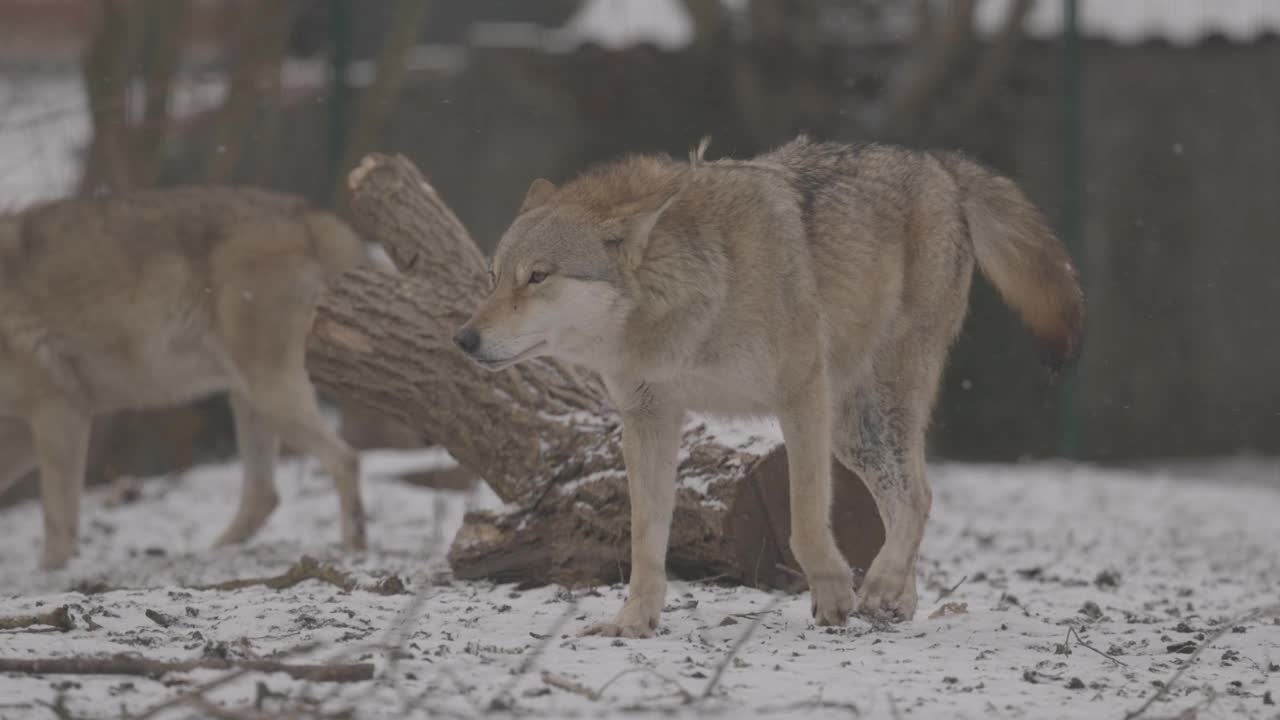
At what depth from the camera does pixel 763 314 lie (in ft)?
15.2

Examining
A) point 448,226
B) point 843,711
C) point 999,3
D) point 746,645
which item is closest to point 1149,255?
point 999,3

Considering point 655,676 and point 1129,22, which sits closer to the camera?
point 655,676

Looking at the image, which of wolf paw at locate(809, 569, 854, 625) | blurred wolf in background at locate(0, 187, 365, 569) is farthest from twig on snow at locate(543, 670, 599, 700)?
blurred wolf in background at locate(0, 187, 365, 569)

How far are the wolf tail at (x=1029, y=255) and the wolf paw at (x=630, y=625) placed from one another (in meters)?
1.92

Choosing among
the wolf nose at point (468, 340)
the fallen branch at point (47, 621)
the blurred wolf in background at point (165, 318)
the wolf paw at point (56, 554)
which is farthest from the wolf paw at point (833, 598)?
the wolf paw at point (56, 554)

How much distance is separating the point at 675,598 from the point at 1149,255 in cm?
668

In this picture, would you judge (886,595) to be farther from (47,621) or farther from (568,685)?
(47,621)

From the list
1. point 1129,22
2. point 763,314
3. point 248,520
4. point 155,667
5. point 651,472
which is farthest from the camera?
point 1129,22

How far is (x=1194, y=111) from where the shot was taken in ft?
35.4

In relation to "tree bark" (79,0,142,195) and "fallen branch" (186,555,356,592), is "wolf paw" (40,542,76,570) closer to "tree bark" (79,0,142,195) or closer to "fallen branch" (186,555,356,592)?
"fallen branch" (186,555,356,592)

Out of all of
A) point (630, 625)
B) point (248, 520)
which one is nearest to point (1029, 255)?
point (630, 625)

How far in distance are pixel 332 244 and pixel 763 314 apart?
3848 millimetres

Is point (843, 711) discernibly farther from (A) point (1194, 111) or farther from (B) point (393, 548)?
(A) point (1194, 111)

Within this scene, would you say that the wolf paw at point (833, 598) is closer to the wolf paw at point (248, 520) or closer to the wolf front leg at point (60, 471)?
the wolf paw at point (248, 520)
